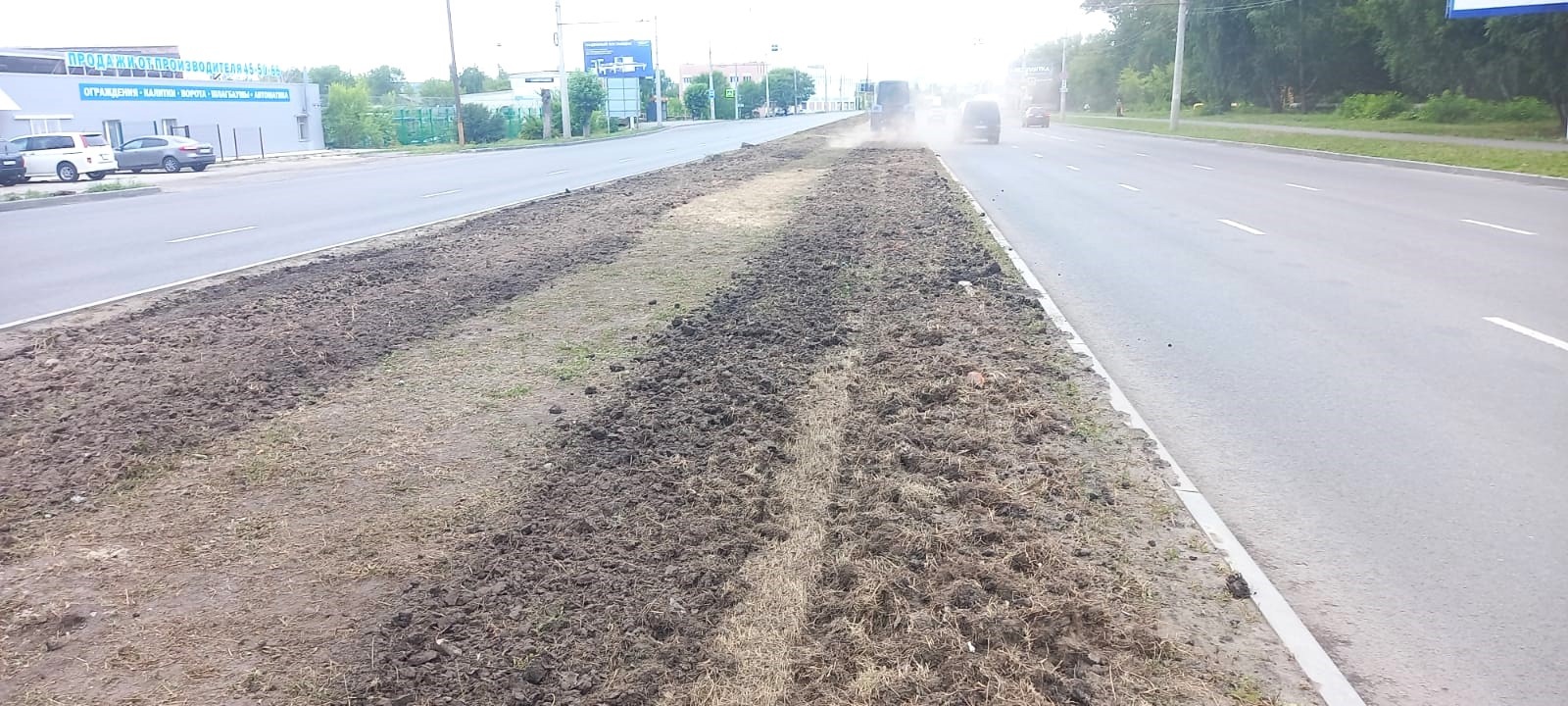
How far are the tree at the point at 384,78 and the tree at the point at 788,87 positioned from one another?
49416 mm

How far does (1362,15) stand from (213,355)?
5520 cm

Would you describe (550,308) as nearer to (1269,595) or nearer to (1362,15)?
(1269,595)

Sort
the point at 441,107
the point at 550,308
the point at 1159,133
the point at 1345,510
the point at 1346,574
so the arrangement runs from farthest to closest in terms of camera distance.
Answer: the point at 441,107, the point at 1159,133, the point at 550,308, the point at 1345,510, the point at 1346,574

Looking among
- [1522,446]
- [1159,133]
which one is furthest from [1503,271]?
[1159,133]

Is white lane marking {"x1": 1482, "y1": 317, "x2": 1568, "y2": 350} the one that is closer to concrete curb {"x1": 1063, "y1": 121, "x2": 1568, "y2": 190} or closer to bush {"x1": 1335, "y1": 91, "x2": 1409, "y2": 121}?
concrete curb {"x1": 1063, "y1": 121, "x2": 1568, "y2": 190}

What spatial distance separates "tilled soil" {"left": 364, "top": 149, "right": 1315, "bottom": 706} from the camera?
127 inches

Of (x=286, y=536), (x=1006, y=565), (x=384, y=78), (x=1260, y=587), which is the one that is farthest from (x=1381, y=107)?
(x=384, y=78)

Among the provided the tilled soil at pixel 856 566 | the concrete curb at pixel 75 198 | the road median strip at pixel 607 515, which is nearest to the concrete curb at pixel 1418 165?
the road median strip at pixel 607 515

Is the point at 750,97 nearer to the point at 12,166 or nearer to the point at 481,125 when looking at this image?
the point at 481,125

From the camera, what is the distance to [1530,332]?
768cm

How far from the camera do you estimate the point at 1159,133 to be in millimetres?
49062

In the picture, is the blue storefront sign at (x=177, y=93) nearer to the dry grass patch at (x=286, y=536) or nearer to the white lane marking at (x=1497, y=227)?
the dry grass patch at (x=286, y=536)

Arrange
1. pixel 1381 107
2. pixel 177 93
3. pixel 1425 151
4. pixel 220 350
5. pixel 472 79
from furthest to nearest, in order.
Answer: pixel 472 79 → pixel 177 93 → pixel 1381 107 → pixel 1425 151 → pixel 220 350

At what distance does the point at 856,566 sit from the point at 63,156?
34.9 m
